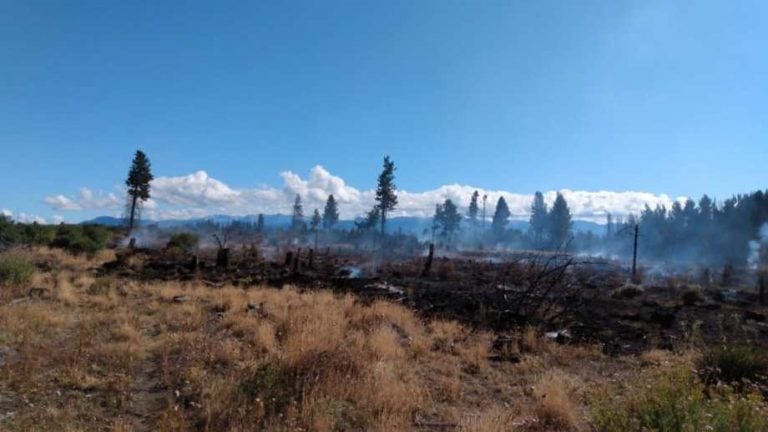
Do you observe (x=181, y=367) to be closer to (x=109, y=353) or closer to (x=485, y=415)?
(x=109, y=353)

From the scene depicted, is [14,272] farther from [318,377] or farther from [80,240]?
[80,240]

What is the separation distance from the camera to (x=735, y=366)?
7.30m

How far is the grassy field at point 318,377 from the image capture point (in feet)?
16.1

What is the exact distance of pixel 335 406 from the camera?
18.5 ft

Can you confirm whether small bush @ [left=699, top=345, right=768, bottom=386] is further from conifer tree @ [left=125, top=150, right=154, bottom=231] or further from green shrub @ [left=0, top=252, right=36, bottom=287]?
conifer tree @ [left=125, top=150, right=154, bottom=231]

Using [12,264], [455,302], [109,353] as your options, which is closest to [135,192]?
[12,264]

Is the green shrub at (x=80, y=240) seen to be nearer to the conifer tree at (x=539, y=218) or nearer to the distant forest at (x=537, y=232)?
the distant forest at (x=537, y=232)

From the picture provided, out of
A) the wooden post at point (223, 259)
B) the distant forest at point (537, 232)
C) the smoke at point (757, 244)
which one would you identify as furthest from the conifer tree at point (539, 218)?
the wooden post at point (223, 259)

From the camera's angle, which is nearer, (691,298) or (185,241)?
(691,298)

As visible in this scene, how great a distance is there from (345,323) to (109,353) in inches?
174

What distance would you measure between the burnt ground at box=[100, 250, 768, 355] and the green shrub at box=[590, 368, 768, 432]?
15.6 ft

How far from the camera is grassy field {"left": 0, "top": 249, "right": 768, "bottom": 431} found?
4910mm

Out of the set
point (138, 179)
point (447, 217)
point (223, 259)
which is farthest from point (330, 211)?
point (223, 259)

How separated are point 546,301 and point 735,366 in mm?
10116
